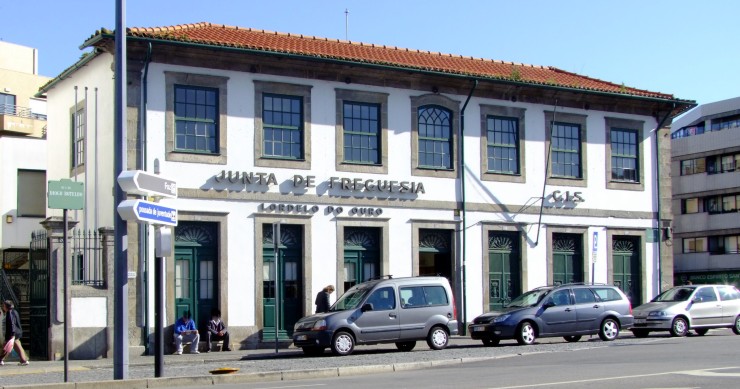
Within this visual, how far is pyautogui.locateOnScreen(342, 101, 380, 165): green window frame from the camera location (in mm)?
28594

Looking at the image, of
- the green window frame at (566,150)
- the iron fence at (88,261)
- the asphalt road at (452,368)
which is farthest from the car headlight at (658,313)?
the iron fence at (88,261)

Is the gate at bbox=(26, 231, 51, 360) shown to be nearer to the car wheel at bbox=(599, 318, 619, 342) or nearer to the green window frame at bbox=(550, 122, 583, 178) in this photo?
the car wheel at bbox=(599, 318, 619, 342)

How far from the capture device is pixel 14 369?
21.3 m

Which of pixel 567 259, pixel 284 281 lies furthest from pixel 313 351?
pixel 567 259

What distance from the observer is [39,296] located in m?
24.5

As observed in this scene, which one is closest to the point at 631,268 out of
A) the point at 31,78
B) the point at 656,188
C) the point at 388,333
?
the point at 656,188

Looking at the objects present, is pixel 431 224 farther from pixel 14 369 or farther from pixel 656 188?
pixel 14 369

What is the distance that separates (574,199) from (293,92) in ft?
32.6

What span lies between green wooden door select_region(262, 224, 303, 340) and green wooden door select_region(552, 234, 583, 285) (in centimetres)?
867

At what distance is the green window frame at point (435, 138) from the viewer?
29844 millimetres

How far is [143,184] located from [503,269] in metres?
16.4

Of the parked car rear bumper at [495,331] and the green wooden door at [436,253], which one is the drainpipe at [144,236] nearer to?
the parked car rear bumper at [495,331]

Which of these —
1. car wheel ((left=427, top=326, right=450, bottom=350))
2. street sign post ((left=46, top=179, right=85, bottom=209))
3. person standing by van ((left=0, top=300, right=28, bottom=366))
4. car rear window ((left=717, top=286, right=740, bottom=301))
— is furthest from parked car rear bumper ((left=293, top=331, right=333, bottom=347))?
car rear window ((left=717, top=286, right=740, bottom=301))

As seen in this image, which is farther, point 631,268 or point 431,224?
A: point 631,268
